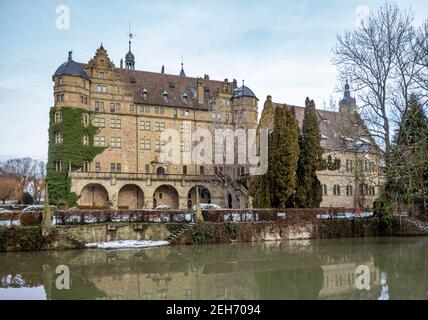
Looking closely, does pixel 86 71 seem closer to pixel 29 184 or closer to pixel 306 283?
pixel 306 283

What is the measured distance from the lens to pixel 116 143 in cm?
4369

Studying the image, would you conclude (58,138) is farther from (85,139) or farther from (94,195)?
(94,195)

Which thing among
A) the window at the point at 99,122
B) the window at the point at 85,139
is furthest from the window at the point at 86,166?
the window at the point at 99,122

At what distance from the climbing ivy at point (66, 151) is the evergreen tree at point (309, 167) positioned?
781 inches

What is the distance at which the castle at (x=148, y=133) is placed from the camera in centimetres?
4066

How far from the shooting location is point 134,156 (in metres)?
44.4

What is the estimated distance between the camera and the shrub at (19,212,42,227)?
24391mm

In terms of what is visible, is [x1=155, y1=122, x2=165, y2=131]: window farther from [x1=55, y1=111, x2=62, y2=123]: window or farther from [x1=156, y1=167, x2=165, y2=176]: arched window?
[x1=55, y1=111, x2=62, y2=123]: window

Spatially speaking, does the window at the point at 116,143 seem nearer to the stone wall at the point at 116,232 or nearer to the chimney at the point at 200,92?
the chimney at the point at 200,92

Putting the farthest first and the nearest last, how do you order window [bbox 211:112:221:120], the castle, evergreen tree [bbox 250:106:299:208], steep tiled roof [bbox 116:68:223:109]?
window [bbox 211:112:221:120]
steep tiled roof [bbox 116:68:223:109]
the castle
evergreen tree [bbox 250:106:299:208]

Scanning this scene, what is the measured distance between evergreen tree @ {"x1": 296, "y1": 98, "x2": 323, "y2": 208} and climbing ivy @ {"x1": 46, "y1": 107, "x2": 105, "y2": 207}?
19840mm

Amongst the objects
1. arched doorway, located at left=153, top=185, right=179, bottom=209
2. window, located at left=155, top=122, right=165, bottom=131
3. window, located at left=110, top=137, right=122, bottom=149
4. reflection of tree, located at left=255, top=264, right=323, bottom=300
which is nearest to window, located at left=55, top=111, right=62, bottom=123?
window, located at left=110, top=137, right=122, bottom=149

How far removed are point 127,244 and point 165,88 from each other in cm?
2652

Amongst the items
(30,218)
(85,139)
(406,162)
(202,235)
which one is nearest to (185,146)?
(85,139)
